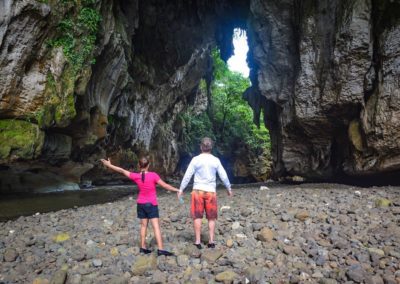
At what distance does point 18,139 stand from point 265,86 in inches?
438

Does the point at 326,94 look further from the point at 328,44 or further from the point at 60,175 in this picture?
the point at 60,175

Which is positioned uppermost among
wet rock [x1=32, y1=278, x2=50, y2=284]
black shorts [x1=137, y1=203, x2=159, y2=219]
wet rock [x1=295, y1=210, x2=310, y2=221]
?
black shorts [x1=137, y1=203, x2=159, y2=219]

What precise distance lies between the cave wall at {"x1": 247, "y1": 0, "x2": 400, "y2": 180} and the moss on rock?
10363mm

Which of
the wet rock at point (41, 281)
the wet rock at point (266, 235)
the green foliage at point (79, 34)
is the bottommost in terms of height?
the wet rock at point (41, 281)

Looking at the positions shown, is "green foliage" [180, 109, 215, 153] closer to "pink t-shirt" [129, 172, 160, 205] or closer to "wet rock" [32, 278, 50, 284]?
"pink t-shirt" [129, 172, 160, 205]

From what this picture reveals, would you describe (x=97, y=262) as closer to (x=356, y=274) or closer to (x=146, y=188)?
(x=146, y=188)

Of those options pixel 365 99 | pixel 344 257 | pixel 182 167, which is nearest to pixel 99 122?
pixel 365 99

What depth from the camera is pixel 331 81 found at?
12.4 metres

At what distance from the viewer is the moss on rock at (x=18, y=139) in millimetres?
10773

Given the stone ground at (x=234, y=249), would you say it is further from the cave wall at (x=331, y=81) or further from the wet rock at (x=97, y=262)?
the cave wall at (x=331, y=81)

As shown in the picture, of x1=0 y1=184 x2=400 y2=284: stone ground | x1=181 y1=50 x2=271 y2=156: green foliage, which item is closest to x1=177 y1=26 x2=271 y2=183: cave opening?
x1=181 y1=50 x2=271 y2=156: green foliage

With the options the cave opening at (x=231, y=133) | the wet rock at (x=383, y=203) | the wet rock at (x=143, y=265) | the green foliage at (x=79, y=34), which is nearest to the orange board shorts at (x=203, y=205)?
the wet rock at (x=143, y=265)

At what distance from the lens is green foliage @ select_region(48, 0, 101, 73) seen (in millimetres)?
12375

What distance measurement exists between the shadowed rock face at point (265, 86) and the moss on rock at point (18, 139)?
0.03m
